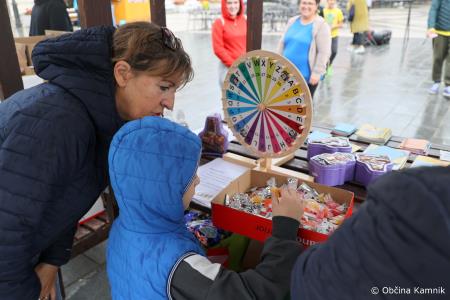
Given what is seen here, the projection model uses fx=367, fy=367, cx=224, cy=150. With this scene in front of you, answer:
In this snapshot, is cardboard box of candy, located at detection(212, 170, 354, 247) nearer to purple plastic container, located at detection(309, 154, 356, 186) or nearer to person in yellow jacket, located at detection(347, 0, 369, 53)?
purple plastic container, located at detection(309, 154, 356, 186)

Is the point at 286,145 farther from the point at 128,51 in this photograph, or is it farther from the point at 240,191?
the point at 128,51

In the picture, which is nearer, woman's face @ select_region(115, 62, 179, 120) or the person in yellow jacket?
woman's face @ select_region(115, 62, 179, 120)

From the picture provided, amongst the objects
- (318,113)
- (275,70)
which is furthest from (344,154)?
(318,113)

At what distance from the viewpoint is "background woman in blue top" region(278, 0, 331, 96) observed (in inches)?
145

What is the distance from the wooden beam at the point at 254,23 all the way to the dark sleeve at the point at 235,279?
171 cm

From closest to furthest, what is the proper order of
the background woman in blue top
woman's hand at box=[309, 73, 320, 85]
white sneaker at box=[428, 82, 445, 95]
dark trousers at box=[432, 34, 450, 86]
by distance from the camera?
the background woman in blue top → woman's hand at box=[309, 73, 320, 85] → dark trousers at box=[432, 34, 450, 86] → white sneaker at box=[428, 82, 445, 95]

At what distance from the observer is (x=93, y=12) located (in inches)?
72.7

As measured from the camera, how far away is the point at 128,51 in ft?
3.91

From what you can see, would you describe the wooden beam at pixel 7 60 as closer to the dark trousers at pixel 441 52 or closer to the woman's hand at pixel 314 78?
the woman's hand at pixel 314 78

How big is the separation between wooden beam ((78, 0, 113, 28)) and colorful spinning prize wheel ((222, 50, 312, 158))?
0.75m

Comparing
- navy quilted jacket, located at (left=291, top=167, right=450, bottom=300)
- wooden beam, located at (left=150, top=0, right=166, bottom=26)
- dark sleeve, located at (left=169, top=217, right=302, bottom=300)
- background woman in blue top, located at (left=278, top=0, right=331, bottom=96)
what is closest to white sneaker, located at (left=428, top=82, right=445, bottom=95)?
background woman in blue top, located at (left=278, top=0, right=331, bottom=96)

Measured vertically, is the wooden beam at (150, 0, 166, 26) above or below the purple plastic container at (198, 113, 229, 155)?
above

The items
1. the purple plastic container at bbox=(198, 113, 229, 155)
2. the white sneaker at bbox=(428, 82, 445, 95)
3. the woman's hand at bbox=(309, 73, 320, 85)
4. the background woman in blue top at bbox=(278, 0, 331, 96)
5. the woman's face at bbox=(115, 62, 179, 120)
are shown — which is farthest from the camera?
the white sneaker at bbox=(428, 82, 445, 95)

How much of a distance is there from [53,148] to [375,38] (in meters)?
10.5
